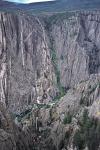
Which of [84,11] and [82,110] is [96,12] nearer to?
[84,11]

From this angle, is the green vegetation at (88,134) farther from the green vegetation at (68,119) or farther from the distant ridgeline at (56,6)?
the distant ridgeline at (56,6)

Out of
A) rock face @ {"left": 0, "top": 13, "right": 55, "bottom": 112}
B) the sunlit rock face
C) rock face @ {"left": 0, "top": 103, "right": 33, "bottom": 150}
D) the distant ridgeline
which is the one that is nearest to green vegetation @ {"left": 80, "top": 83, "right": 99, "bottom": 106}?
rock face @ {"left": 0, "top": 103, "right": 33, "bottom": 150}

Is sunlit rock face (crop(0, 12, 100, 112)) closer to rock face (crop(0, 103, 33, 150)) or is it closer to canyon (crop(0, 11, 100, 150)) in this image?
canyon (crop(0, 11, 100, 150))

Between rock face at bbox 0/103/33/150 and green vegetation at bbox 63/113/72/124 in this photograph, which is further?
green vegetation at bbox 63/113/72/124

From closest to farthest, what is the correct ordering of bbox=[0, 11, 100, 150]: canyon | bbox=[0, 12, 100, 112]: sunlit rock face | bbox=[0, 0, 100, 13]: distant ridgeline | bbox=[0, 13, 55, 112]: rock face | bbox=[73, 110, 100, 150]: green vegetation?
bbox=[73, 110, 100, 150]: green vegetation
bbox=[0, 11, 100, 150]: canyon
bbox=[0, 13, 55, 112]: rock face
bbox=[0, 12, 100, 112]: sunlit rock face
bbox=[0, 0, 100, 13]: distant ridgeline

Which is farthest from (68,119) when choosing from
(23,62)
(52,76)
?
(23,62)

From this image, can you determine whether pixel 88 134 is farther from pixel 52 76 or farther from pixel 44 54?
pixel 44 54
